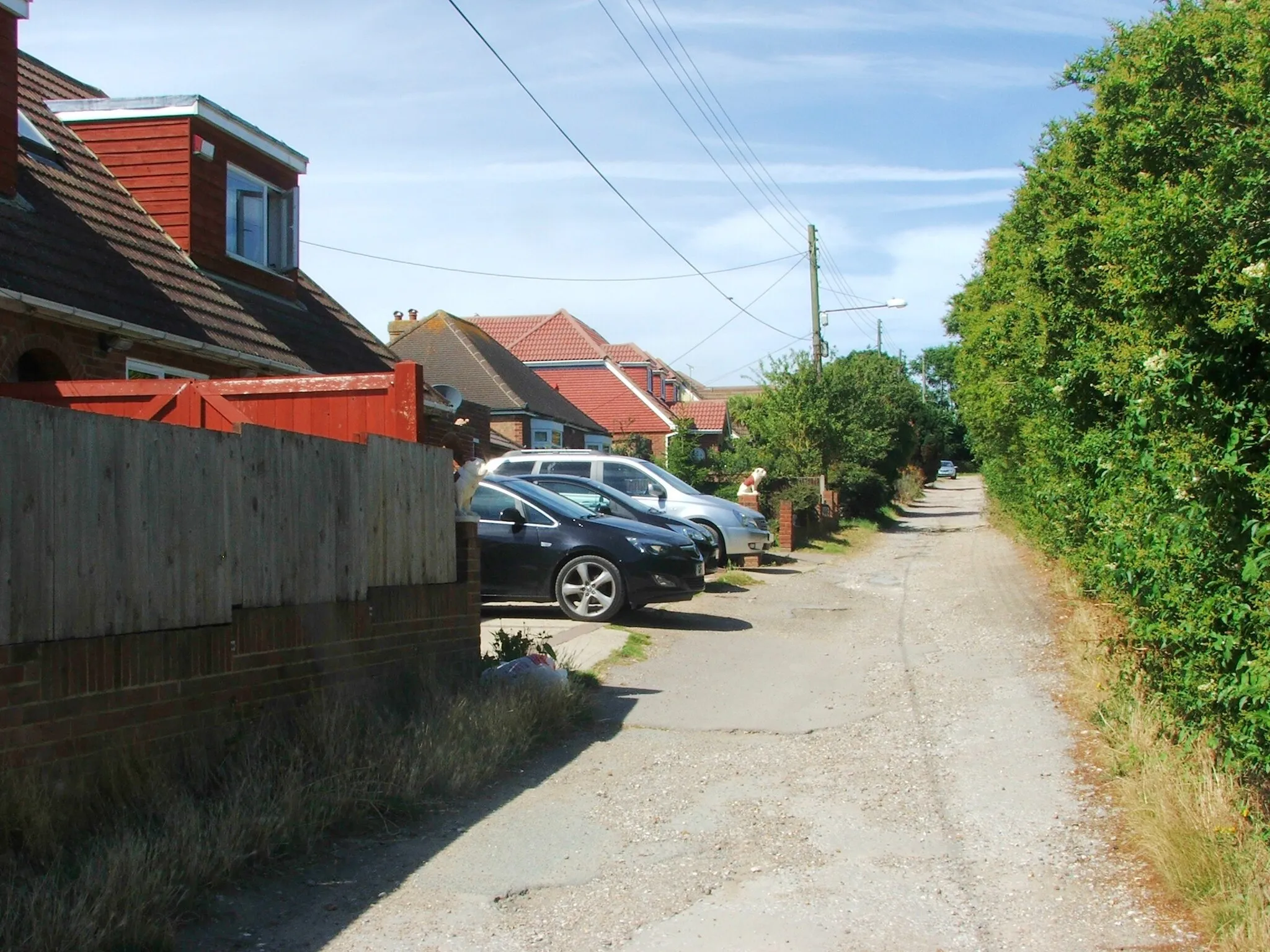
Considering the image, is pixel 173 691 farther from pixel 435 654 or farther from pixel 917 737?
pixel 917 737

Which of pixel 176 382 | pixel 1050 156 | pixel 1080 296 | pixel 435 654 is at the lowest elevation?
pixel 435 654

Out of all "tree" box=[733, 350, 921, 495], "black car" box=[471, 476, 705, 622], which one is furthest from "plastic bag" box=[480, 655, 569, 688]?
"tree" box=[733, 350, 921, 495]

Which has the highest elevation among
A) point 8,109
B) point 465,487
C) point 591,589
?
point 8,109

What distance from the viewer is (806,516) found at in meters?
27.5

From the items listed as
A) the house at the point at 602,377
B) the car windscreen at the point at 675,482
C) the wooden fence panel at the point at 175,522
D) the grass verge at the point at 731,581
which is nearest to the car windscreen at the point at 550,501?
the grass verge at the point at 731,581

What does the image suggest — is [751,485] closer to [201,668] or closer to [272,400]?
[272,400]

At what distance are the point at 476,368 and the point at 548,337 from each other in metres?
18.6

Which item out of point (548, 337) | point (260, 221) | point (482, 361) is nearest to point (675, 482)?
point (260, 221)

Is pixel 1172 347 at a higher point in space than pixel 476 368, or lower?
lower

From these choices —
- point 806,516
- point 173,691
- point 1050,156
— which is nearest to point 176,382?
point 173,691

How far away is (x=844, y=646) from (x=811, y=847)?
633 centimetres

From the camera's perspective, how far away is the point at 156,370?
11695mm

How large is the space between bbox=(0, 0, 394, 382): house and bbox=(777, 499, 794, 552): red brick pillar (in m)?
10.1

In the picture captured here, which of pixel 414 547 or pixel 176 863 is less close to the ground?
pixel 414 547
